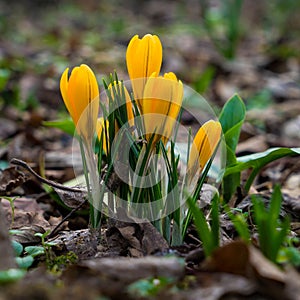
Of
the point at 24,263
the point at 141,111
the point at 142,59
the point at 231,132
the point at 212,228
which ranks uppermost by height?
the point at 142,59

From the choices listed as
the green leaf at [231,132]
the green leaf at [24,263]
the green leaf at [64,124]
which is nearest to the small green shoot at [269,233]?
the green leaf at [24,263]

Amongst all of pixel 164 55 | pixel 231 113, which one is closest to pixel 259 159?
pixel 231 113

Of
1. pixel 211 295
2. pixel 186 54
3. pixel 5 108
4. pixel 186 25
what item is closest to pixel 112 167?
pixel 211 295

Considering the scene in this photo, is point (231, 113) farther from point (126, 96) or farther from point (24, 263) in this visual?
point (24, 263)

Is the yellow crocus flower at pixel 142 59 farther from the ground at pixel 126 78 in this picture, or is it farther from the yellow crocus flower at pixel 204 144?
the ground at pixel 126 78

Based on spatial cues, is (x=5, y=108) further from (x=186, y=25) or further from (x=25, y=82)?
(x=186, y=25)

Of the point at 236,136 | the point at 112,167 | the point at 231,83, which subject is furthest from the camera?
the point at 231,83

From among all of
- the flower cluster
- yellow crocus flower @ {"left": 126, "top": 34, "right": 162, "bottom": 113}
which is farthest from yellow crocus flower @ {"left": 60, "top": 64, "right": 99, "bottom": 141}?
yellow crocus flower @ {"left": 126, "top": 34, "right": 162, "bottom": 113}
